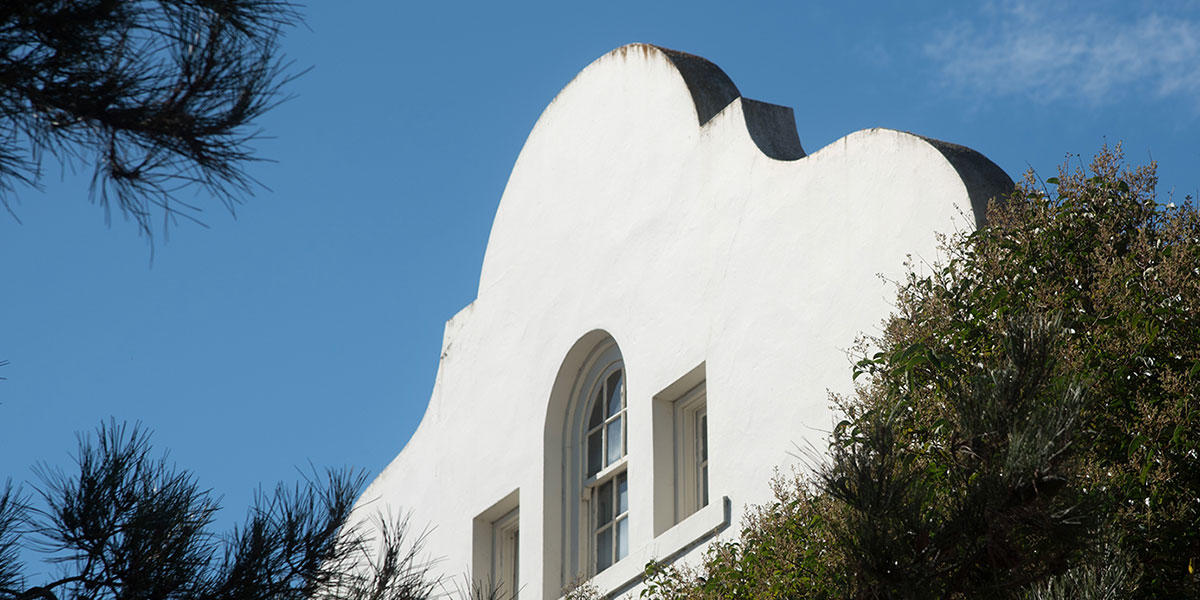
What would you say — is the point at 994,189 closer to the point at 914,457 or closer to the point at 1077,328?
the point at 1077,328

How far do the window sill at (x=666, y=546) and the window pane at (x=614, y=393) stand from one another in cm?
131

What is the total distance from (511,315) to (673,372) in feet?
8.31

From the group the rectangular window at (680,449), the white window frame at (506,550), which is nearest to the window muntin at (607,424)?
the rectangular window at (680,449)

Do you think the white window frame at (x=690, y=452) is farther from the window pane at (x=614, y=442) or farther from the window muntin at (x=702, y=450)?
the window pane at (x=614, y=442)

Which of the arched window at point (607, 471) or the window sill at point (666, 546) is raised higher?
the arched window at point (607, 471)

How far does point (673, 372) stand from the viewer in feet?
35.7

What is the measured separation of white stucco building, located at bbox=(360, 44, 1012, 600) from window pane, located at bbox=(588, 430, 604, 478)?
0.22 feet

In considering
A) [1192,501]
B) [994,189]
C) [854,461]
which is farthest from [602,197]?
[854,461]

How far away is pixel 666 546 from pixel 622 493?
123 cm

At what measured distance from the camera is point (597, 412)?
479 inches

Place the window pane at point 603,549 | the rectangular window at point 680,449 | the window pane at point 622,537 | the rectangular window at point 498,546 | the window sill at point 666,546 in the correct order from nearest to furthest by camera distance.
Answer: the window sill at point 666,546 < the rectangular window at point 680,449 < the window pane at point 622,537 < the window pane at point 603,549 < the rectangular window at point 498,546

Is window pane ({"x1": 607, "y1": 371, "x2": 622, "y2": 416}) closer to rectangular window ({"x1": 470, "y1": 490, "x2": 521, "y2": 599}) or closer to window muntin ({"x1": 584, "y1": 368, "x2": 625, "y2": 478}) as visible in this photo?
window muntin ({"x1": 584, "y1": 368, "x2": 625, "y2": 478})

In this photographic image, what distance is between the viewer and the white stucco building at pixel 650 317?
31.1ft

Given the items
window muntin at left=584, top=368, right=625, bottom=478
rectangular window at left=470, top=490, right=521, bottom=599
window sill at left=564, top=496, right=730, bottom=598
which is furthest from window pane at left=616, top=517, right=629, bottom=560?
rectangular window at left=470, top=490, right=521, bottom=599
